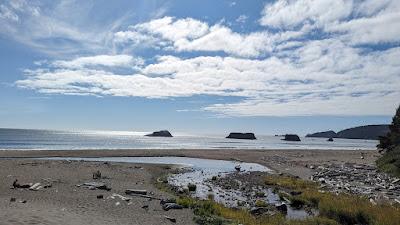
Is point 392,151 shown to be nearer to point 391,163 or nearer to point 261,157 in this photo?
point 391,163

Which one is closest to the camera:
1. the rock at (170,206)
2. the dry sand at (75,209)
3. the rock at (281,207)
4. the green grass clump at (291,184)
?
the dry sand at (75,209)

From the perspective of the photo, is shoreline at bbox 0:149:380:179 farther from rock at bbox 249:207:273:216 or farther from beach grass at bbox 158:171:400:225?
beach grass at bbox 158:171:400:225

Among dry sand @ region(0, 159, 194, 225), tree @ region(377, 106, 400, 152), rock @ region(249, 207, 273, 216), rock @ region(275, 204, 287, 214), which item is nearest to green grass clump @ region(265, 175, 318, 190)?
rock @ region(275, 204, 287, 214)

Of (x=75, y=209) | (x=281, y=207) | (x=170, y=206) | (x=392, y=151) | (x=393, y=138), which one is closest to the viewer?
(x=75, y=209)

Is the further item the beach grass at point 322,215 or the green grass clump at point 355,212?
the green grass clump at point 355,212

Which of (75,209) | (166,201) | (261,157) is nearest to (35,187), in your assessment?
(75,209)

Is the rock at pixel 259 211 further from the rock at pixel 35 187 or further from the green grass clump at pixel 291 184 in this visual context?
the rock at pixel 35 187

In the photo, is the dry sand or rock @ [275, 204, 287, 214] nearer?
the dry sand

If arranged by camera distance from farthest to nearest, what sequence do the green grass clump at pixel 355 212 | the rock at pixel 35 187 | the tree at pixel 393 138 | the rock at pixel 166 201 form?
1. the tree at pixel 393 138
2. the rock at pixel 35 187
3. the rock at pixel 166 201
4. the green grass clump at pixel 355 212

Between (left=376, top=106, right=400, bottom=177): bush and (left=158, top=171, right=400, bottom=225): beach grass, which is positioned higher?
(left=376, top=106, right=400, bottom=177): bush

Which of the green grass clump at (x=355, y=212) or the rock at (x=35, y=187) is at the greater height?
the rock at (x=35, y=187)

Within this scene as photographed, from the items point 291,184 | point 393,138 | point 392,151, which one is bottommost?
point 291,184

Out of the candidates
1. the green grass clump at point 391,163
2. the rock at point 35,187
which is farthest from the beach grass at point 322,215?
the green grass clump at point 391,163

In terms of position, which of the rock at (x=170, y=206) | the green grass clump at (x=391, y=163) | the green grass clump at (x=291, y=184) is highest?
the green grass clump at (x=391, y=163)
